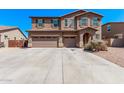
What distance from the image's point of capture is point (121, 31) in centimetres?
2792

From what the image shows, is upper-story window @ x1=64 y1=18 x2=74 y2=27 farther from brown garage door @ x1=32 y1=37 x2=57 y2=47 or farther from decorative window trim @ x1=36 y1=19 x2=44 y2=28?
decorative window trim @ x1=36 y1=19 x2=44 y2=28

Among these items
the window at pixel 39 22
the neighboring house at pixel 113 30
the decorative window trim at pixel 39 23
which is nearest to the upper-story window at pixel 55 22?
the decorative window trim at pixel 39 23

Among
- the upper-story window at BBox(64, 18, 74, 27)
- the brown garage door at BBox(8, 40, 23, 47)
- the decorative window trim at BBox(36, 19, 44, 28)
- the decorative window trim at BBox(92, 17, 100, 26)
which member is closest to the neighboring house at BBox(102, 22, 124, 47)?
the decorative window trim at BBox(92, 17, 100, 26)

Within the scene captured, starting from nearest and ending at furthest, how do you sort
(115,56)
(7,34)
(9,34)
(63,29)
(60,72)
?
1. (60,72)
2. (115,56)
3. (63,29)
4. (7,34)
5. (9,34)

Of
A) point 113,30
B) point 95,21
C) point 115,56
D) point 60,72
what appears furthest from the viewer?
point 113,30

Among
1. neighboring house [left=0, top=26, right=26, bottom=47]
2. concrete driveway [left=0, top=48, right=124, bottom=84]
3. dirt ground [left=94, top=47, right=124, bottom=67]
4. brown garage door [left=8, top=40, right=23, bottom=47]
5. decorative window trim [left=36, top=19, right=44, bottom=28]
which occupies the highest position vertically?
decorative window trim [left=36, top=19, right=44, bottom=28]

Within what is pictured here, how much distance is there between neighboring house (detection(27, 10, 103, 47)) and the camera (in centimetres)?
2408

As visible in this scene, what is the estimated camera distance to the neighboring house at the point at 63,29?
79.0 feet

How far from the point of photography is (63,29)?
2444 centimetres

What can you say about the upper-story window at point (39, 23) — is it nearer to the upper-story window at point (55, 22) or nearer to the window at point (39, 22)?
the window at point (39, 22)

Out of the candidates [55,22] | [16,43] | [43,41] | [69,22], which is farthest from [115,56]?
[16,43]

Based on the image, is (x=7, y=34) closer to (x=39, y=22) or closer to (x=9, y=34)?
(x=9, y=34)
